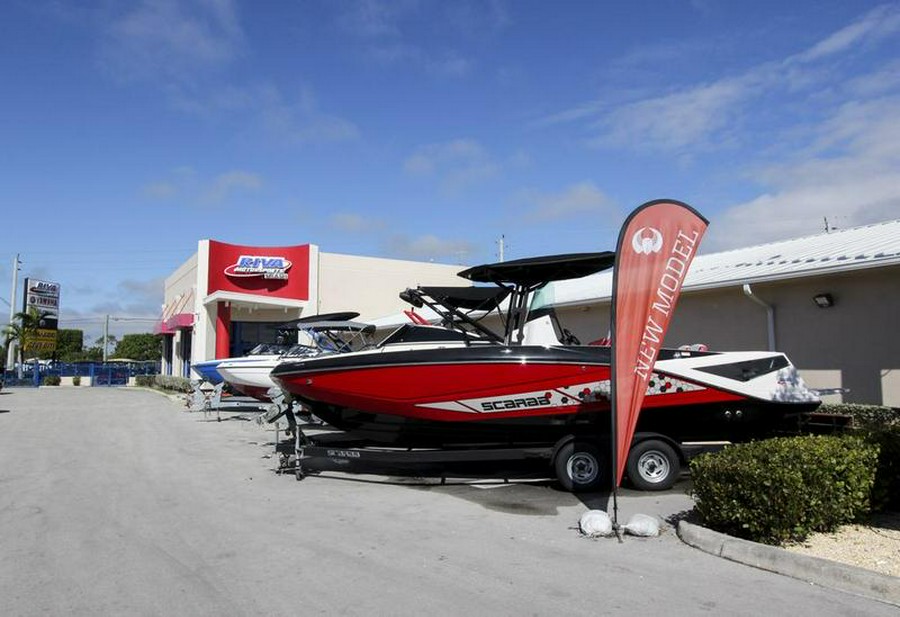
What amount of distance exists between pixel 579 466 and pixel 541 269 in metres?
2.52

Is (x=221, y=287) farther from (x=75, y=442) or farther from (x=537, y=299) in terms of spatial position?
(x=537, y=299)

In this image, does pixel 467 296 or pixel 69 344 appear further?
pixel 69 344

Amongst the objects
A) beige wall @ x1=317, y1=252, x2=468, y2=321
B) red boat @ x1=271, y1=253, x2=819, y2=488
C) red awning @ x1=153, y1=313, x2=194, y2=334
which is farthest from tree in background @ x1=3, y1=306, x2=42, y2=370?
red boat @ x1=271, y1=253, x2=819, y2=488

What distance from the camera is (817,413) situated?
9.80 meters

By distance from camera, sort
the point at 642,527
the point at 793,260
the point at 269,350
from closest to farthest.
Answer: the point at 642,527 → the point at 793,260 → the point at 269,350

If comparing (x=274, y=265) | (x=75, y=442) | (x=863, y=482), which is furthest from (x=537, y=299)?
(x=274, y=265)

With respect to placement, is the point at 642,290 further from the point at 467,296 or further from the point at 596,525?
the point at 467,296

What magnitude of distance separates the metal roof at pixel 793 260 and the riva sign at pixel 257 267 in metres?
16.8

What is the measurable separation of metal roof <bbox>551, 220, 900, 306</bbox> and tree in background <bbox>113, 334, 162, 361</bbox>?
86689mm

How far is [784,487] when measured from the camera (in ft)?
17.6

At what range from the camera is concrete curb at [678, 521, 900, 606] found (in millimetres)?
4492

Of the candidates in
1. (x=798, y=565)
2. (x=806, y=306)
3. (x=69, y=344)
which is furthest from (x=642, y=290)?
(x=69, y=344)

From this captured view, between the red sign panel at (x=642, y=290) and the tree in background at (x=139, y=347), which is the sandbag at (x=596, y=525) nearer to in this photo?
the red sign panel at (x=642, y=290)

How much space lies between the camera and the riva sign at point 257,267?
98.4 feet
